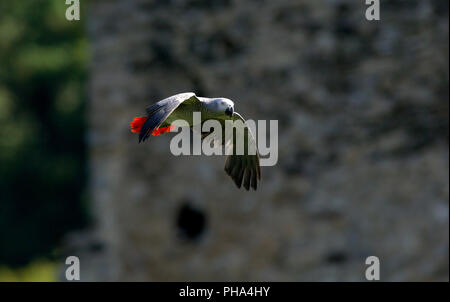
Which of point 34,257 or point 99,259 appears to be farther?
point 34,257

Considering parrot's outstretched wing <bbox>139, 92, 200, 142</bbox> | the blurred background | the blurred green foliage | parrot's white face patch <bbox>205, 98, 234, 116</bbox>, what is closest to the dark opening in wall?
the blurred background

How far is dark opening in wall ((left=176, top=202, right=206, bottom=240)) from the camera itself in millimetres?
6961

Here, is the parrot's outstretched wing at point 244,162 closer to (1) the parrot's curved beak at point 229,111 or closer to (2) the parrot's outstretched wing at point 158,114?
(1) the parrot's curved beak at point 229,111

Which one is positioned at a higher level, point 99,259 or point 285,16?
point 285,16

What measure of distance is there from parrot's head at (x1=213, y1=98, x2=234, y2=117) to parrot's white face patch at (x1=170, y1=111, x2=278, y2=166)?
Answer: 0.39m

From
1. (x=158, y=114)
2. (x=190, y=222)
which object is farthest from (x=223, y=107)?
→ (x=190, y=222)

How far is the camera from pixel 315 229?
6602 millimetres

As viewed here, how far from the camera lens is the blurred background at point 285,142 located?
6453mm

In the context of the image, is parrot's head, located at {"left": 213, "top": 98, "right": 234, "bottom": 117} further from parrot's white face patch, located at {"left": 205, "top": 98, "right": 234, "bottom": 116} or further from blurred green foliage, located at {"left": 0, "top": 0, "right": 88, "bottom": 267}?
blurred green foliage, located at {"left": 0, "top": 0, "right": 88, "bottom": 267}

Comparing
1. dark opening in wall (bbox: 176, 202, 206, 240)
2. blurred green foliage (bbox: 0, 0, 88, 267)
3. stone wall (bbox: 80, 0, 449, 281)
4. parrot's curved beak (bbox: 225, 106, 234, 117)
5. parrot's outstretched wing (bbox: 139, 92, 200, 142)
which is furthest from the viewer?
blurred green foliage (bbox: 0, 0, 88, 267)

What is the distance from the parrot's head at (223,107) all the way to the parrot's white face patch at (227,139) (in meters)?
0.39

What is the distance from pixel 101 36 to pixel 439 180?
7.55 feet
